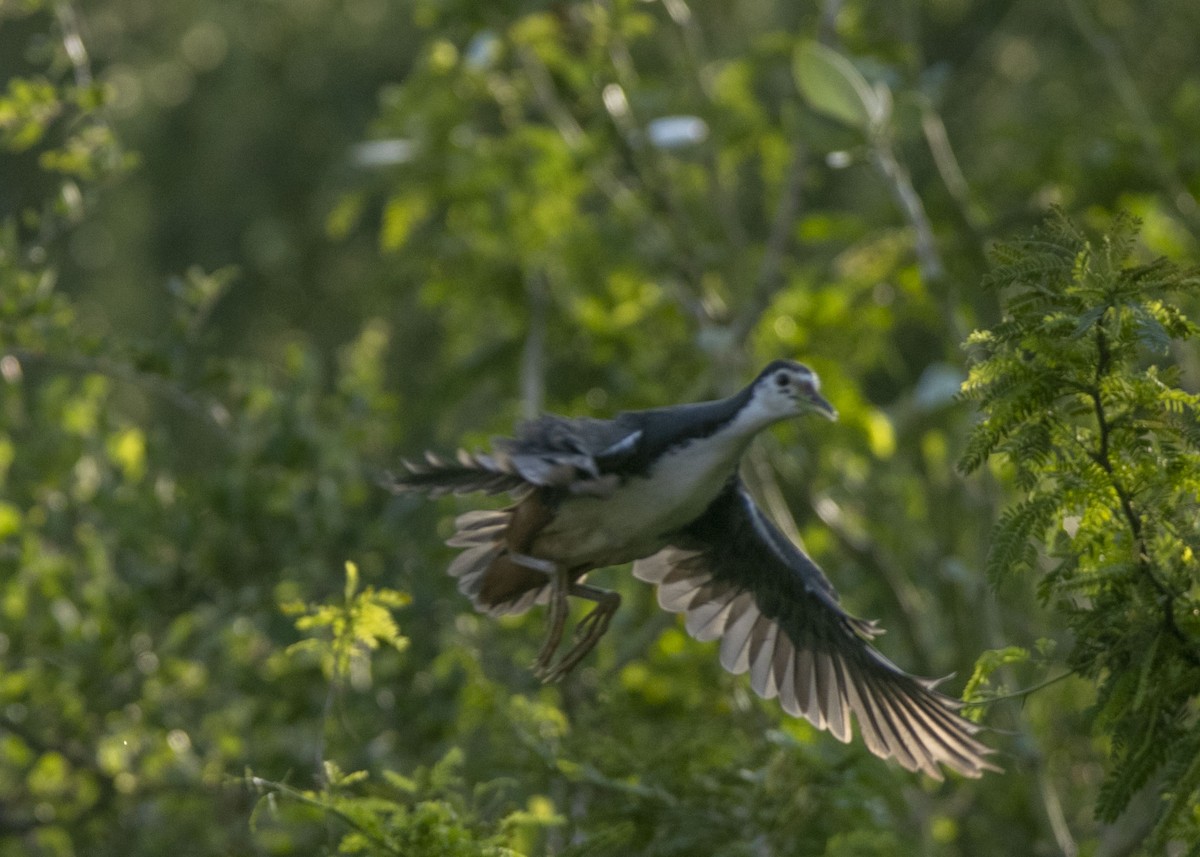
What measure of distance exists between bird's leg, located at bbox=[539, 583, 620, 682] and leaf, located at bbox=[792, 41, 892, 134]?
79.2 inches

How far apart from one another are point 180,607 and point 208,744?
57cm

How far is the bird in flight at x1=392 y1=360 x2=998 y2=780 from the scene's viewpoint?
5.00 meters

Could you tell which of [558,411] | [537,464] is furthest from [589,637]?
[558,411]

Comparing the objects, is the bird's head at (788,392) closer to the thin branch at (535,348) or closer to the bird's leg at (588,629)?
the bird's leg at (588,629)

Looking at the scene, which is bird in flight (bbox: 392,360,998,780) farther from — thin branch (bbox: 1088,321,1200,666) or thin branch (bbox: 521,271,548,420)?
thin branch (bbox: 521,271,548,420)

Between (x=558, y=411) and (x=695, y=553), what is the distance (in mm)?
2196

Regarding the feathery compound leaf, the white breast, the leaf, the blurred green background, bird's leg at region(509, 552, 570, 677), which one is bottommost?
the blurred green background

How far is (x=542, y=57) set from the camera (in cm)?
778

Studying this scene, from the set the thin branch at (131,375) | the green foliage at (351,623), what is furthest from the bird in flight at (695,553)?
the thin branch at (131,375)

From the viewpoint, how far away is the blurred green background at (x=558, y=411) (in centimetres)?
622

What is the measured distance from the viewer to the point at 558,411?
807 centimetres

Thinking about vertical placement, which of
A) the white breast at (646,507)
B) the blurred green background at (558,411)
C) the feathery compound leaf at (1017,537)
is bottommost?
the blurred green background at (558,411)

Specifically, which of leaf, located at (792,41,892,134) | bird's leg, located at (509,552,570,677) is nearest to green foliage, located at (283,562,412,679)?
bird's leg, located at (509,552,570,677)

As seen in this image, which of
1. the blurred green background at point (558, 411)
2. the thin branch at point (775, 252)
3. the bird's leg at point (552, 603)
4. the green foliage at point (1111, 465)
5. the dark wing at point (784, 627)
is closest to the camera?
the green foliage at point (1111, 465)
